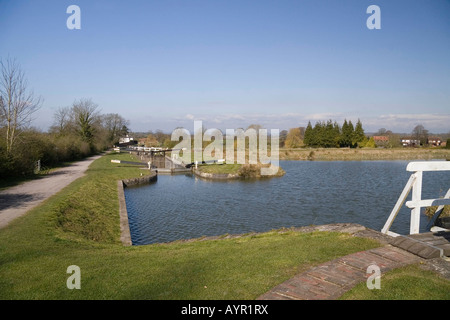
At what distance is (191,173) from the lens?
107ft

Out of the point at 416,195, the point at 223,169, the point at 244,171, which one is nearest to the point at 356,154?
the point at 244,171

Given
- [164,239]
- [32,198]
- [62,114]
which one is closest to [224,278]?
[164,239]

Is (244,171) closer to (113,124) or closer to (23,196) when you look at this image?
(23,196)

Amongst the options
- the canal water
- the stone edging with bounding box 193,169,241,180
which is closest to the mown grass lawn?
the canal water

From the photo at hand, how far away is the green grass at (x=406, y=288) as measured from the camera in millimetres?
3361

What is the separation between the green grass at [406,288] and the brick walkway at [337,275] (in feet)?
0.47

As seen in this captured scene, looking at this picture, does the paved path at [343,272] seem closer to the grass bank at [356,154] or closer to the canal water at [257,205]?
the canal water at [257,205]

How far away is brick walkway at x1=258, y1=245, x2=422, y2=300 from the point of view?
11.5ft

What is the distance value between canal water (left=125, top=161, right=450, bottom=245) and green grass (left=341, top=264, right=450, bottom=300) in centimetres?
773

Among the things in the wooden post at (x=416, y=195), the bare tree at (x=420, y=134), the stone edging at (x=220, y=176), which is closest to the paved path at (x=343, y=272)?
the wooden post at (x=416, y=195)

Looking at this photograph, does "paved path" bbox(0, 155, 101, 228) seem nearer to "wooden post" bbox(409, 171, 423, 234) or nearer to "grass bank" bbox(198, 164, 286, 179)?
"wooden post" bbox(409, 171, 423, 234)

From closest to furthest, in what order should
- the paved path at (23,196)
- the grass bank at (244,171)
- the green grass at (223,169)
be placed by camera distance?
the paved path at (23,196)
the grass bank at (244,171)
the green grass at (223,169)
